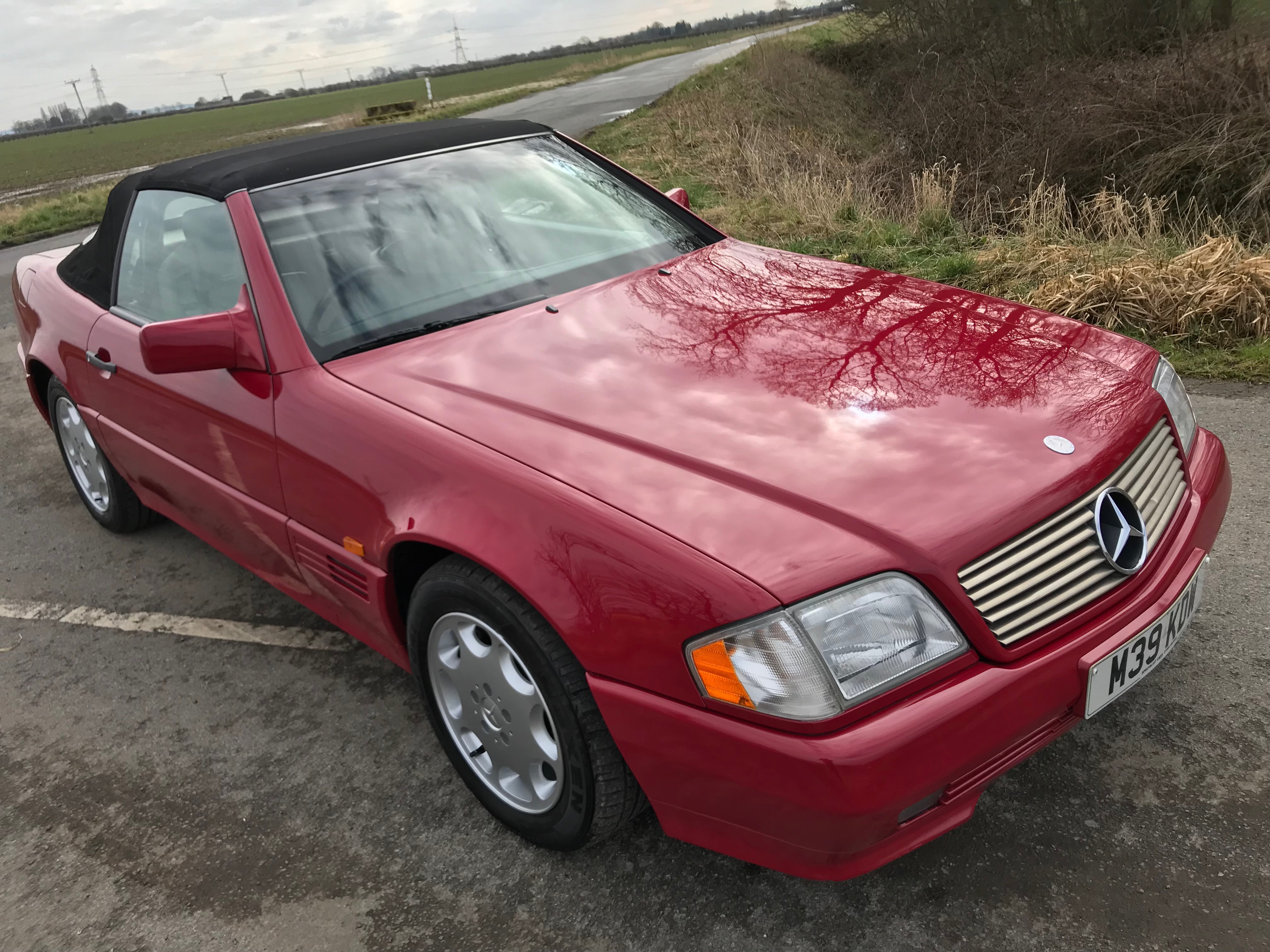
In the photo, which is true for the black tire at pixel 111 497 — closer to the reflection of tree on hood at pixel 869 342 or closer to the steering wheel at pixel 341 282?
the steering wheel at pixel 341 282

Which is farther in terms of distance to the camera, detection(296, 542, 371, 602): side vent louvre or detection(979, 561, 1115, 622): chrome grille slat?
detection(296, 542, 371, 602): side vent louvre

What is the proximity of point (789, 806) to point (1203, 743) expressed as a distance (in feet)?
4.16

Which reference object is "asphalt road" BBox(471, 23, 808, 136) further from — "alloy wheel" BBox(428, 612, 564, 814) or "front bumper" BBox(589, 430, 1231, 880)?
"front bumper" BBox(589, 430, 1231, 880)

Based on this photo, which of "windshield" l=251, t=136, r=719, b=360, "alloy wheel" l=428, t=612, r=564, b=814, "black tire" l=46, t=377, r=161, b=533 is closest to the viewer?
"alloy wheel" l=428, t=612, r=564, b=814

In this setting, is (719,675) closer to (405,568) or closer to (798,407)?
(798,407)

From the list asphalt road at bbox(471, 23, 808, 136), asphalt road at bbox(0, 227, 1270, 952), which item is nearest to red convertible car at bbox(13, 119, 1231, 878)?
asphalt road at bbox(0, 227, 1270, 952)

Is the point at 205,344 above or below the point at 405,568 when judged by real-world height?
above

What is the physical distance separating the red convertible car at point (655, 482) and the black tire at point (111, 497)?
616 mm

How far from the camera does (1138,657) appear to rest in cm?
189

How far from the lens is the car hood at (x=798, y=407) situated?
1733 millimetres

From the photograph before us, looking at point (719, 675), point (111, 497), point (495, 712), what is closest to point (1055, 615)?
point (719, 675)

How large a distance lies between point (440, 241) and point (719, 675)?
5.60 feet

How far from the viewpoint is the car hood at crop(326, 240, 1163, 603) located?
1.73 m

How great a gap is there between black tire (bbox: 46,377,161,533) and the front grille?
3.26m
